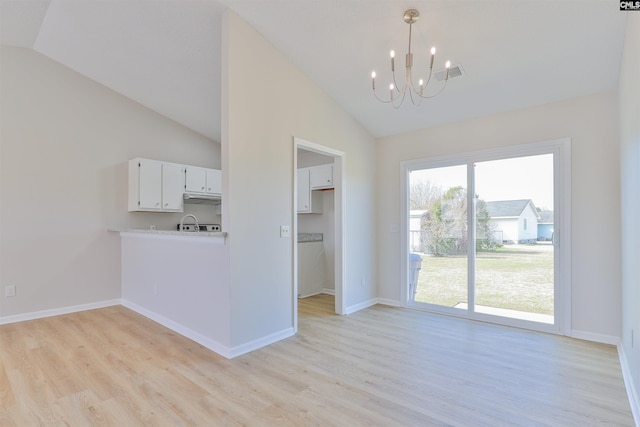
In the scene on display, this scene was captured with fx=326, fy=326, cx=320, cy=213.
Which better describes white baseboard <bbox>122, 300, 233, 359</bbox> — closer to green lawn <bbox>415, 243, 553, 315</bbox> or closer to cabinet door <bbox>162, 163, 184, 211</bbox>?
cabinet door <bbox>162, 163, 184, 211</bbox>

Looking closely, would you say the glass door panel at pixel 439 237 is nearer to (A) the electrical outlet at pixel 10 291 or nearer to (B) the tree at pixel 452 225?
(B) the tree at pixel 452 225

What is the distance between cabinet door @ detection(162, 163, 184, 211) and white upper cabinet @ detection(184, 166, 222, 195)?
10 cm

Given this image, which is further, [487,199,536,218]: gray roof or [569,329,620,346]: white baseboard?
[487,199,536,218]: gray roof

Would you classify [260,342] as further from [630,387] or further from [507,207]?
[507,207]

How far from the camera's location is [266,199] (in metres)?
3.14

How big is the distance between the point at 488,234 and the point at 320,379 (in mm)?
2599

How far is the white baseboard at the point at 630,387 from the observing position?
1.89 m

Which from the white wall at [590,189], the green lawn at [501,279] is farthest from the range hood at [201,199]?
the white wall at [590,189]

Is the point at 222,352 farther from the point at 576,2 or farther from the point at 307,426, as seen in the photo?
the point at 576,2

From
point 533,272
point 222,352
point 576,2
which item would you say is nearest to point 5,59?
point 222,352

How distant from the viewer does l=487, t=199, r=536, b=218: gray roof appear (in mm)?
3576

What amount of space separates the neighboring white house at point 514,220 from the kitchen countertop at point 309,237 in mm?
2575

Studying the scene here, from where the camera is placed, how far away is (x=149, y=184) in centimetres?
460

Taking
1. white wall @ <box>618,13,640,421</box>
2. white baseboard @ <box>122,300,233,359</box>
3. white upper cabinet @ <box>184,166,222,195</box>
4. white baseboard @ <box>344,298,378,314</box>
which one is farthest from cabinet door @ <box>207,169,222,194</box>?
white wall @ <box>618,13,640,421</box>
